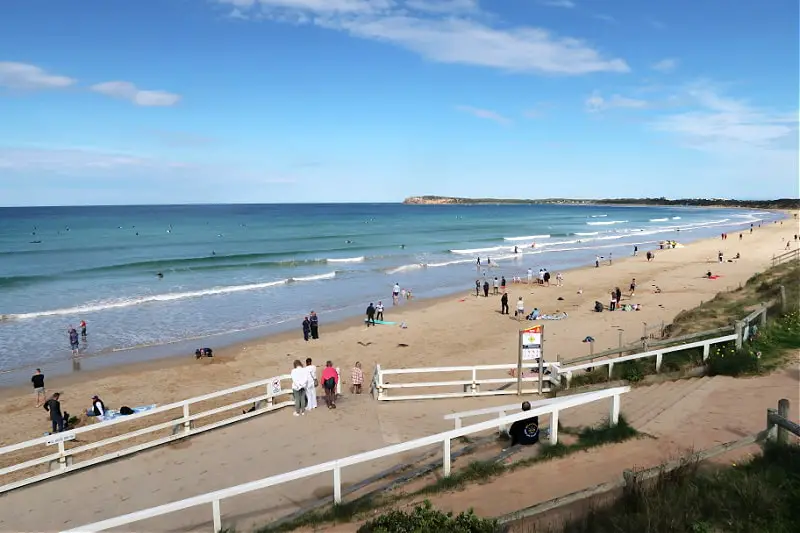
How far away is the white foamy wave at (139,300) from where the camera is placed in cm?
3033

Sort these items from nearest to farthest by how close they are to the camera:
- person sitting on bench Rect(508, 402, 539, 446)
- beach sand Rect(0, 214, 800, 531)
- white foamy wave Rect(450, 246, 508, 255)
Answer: person sitting on bench Rect(508, 402, 539, 446) → beach sand Rect(0, 214, 800, 531) → white foamy wave Rect(450, 246, 508, 255)

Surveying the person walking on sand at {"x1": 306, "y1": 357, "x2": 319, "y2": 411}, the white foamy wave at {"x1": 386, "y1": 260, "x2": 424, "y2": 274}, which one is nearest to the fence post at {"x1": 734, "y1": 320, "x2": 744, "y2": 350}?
the person walking on sand at {"x1": 306, "y1": 357, "x2": 319, "y2": 411}

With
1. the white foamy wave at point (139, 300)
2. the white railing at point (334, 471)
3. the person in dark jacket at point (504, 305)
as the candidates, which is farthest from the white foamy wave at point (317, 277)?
the white railing at point (334, 471)

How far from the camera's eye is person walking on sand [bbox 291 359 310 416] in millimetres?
11344

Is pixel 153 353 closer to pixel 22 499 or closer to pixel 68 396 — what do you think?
pixel 68 396

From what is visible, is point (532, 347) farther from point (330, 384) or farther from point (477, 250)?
point (477, 250)

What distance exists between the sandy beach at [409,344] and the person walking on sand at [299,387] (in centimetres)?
568

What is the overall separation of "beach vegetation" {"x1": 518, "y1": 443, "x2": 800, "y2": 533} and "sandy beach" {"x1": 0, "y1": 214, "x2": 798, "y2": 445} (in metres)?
9.01

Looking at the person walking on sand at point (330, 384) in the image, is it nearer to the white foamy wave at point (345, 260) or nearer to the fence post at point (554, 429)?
the fence post at point (554, 429)

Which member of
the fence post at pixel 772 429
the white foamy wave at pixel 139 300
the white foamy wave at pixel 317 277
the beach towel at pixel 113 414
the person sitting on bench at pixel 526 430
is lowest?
the beach towel at pixel 113 414

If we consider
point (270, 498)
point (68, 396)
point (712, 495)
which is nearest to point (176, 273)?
point (68, 396)

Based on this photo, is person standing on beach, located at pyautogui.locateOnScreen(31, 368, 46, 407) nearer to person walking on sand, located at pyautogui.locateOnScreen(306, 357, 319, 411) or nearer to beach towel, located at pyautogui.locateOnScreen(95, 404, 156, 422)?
beach towel, located at pyautogui.locateOnScreen(95, 404, 156, 422)

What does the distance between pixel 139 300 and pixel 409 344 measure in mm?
19404

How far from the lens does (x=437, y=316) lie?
28203 millimetres
